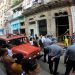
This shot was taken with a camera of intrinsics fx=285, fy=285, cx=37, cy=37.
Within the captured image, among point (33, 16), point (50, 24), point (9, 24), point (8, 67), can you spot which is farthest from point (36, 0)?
point (8, 67)

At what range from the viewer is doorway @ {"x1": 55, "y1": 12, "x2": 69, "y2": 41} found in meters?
29.4

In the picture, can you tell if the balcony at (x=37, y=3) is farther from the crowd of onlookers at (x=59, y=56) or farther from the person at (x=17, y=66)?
the person at (x=17, y=66)

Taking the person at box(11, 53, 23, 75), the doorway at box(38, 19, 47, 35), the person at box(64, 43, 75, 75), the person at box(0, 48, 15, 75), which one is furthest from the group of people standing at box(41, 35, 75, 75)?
the doorway at box(38, 19, 47, 35)

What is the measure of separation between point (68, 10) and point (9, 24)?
26.1 m

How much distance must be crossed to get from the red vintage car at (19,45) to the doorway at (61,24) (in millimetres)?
12780

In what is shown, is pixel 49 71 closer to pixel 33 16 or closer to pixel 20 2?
pixel 33 16

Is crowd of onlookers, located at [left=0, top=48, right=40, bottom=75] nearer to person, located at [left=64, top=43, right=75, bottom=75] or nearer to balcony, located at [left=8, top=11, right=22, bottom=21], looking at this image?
person, located at [left=64, top=43, right=75, bottom=75]

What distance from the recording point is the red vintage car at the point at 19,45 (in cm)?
1529

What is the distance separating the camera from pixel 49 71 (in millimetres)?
14031

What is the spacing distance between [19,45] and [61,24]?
1491 cm

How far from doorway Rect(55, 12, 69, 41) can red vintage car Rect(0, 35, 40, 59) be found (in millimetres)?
12780

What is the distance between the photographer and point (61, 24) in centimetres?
3073

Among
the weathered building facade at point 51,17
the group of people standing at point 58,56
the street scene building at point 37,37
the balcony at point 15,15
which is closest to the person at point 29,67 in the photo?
the street scene building at point 37,37

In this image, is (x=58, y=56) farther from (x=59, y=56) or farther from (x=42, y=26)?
(x=42, y=26)
